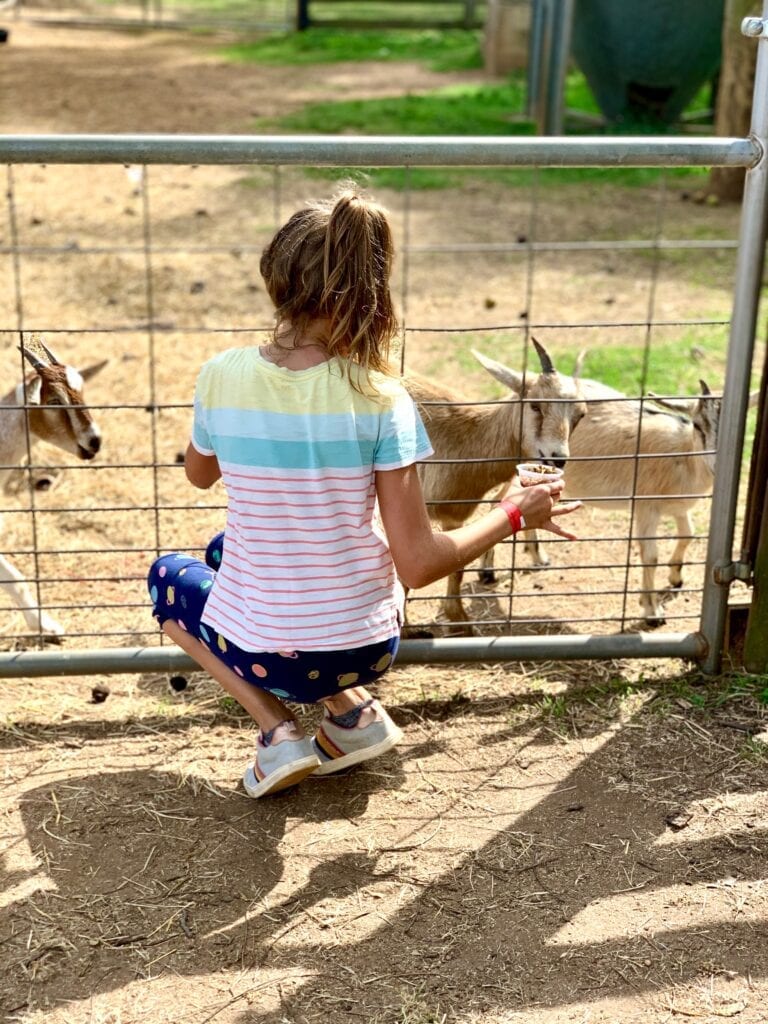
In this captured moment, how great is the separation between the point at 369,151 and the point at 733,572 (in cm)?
171

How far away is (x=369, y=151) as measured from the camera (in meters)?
3.45

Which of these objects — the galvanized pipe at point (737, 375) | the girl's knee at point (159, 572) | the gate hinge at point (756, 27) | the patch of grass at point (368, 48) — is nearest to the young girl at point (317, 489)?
the girl's knee at point (159, 572)

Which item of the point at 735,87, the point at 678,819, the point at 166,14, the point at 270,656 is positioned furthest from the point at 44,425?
the point at 166,14

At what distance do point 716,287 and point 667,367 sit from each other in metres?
2.06

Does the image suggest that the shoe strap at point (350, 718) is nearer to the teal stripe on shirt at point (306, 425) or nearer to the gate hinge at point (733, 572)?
the teal stripe on shirt at point (306, 425)

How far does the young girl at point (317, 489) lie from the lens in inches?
111

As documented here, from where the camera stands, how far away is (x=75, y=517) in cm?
552

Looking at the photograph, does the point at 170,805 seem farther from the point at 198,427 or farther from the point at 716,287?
the point at 716,287

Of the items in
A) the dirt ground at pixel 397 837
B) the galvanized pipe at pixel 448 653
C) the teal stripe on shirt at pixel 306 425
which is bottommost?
the dirt ground at pixel 397 837

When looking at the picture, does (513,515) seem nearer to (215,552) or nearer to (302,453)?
(302,453)

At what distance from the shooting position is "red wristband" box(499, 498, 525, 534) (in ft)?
10.3

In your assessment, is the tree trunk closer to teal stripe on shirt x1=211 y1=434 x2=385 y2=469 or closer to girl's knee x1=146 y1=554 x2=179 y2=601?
girl's knee x1=146 y1=554 x2=179 y2=601

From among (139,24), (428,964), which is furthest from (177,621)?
(139,24)

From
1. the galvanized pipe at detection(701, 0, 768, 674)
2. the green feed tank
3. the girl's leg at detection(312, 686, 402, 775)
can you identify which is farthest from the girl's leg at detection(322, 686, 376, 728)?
the green feed tank
